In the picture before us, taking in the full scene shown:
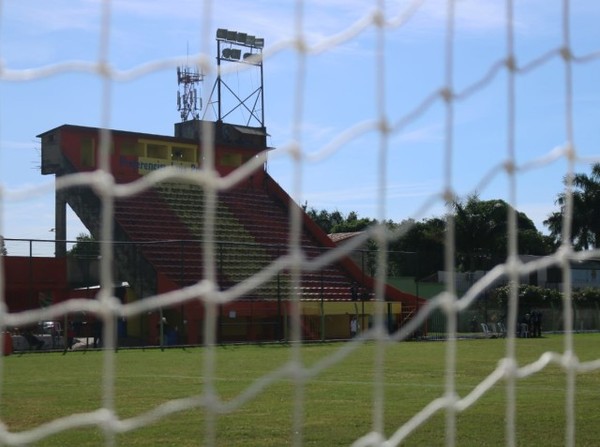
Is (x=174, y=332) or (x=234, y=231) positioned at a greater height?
(x=234, y=231)

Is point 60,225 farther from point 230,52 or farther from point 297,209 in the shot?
point 297,209

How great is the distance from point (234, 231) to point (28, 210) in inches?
903

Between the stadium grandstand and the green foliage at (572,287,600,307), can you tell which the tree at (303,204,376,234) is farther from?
the stadium grandstand

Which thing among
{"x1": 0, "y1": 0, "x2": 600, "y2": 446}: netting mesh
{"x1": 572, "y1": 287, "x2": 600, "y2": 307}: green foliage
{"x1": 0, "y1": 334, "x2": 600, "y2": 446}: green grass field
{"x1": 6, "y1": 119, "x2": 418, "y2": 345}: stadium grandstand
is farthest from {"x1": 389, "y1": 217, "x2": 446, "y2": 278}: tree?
{"x1": 0, "y1": 0, "x2": 600, "y2": 446}: netting mesh

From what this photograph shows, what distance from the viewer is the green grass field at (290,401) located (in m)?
6.43

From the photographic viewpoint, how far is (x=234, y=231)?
2669cm

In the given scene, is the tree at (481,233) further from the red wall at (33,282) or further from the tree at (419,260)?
the red wall at (33,282)

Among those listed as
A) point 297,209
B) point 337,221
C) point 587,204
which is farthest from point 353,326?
point 337,221

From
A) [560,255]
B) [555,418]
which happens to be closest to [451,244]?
[560,255]

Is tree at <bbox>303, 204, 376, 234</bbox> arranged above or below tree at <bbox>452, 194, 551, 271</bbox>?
above

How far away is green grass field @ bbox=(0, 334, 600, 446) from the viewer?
6.43 meters

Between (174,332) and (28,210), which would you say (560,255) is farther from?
(174,332)

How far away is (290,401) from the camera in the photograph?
8734 mm

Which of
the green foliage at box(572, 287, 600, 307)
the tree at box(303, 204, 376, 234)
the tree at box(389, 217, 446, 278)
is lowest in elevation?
the green foliage at box(572, 287, 600, 307)
